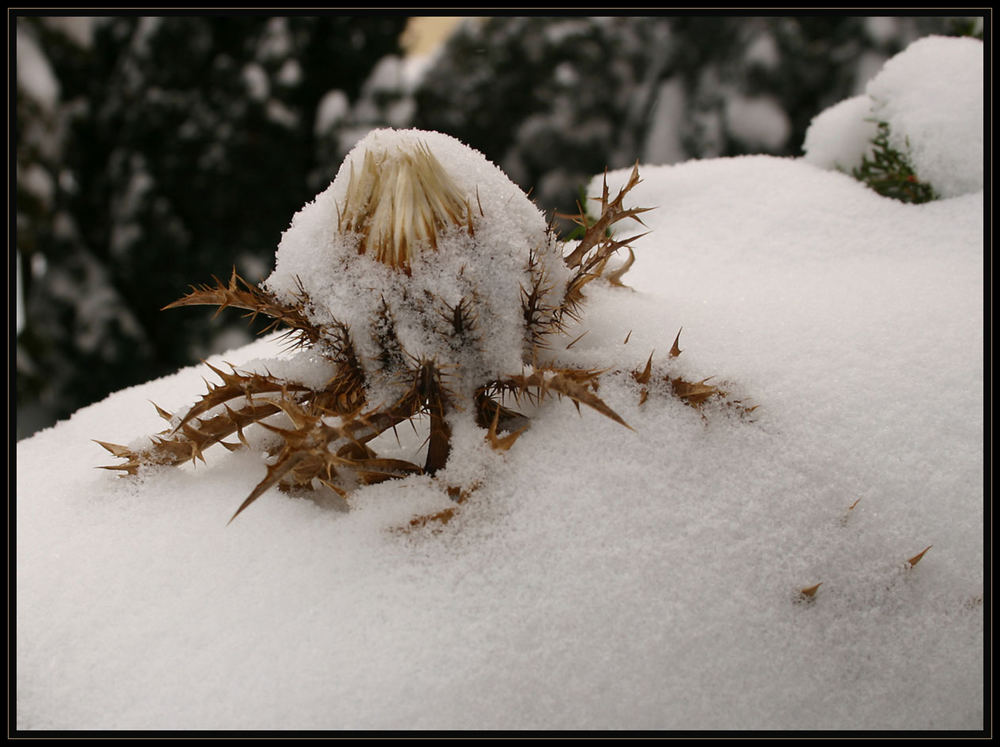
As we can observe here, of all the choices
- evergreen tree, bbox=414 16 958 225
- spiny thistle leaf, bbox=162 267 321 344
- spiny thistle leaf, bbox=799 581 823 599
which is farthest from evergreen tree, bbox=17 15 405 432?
spiny thistle leaf, bbox=799 581 823 599

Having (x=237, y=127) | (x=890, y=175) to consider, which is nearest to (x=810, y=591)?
(x=890, y=175)

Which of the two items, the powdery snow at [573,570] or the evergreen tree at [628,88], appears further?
the evergreen tree at [628,88]

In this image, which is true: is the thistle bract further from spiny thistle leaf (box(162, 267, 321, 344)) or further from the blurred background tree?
the blurred background tree

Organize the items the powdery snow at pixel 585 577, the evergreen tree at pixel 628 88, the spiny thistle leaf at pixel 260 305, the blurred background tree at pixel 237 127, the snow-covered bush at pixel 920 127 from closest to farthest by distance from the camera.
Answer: the powdery snow at pixel 585 577 → the spiny thistle leaf at pixel 260 305 → the snow-covered bush at pixel 920 127 → the evergreen tree at pixel 628 88 → the blurred background tree at pixel 237 127

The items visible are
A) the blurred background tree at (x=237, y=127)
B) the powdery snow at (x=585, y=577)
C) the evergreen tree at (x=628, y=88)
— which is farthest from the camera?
the blurred background tree at (x=237, y=127)

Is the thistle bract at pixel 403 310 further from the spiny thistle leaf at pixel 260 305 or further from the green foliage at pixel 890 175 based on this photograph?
the green foliage at pixel 890 175

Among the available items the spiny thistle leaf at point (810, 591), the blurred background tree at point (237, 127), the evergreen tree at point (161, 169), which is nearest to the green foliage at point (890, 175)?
the spiny thistle leaf at point (810, 591)
